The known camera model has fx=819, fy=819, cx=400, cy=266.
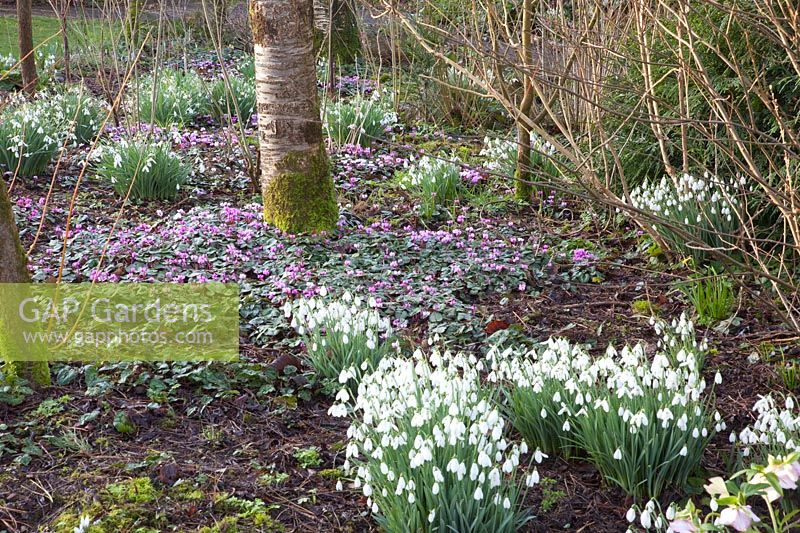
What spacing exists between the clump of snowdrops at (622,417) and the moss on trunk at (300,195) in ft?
7.97

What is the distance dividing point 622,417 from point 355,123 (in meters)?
5.02

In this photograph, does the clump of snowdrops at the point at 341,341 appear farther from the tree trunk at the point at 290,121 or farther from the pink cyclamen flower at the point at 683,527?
the pink cyclamen flower at the point at 683,527

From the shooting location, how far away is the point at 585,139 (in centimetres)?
641

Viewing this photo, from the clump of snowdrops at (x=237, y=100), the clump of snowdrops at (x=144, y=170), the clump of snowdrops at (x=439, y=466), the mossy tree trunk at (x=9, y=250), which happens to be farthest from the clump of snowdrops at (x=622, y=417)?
the clump of snowdrops at (x=237, y=100)

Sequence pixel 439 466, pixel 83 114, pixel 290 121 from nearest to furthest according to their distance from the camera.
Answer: pixel 439 466 < pixel 290 121 < pixel 83 114

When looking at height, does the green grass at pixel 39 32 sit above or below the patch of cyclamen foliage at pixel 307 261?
above

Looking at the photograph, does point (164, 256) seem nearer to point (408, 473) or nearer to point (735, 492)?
point (408, 473)

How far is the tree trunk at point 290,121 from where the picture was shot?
4.91 meters

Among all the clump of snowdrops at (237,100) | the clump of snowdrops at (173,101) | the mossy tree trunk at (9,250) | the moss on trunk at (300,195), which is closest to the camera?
the mossy tree trunk at (9,250)

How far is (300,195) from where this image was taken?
5.16 meters

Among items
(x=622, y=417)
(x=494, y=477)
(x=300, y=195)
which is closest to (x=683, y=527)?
(x=494, y=477)

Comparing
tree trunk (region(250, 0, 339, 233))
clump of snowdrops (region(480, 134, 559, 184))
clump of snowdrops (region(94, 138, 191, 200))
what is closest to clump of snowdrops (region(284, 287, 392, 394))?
tree trunk (region(250, 0, 339, 233))

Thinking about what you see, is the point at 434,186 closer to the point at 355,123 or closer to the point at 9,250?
the point at 355,123

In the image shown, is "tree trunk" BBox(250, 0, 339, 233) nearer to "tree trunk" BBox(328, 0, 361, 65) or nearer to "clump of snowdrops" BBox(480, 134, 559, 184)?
"clump of snowdrops" BBox(480, 134, 559, 184)
